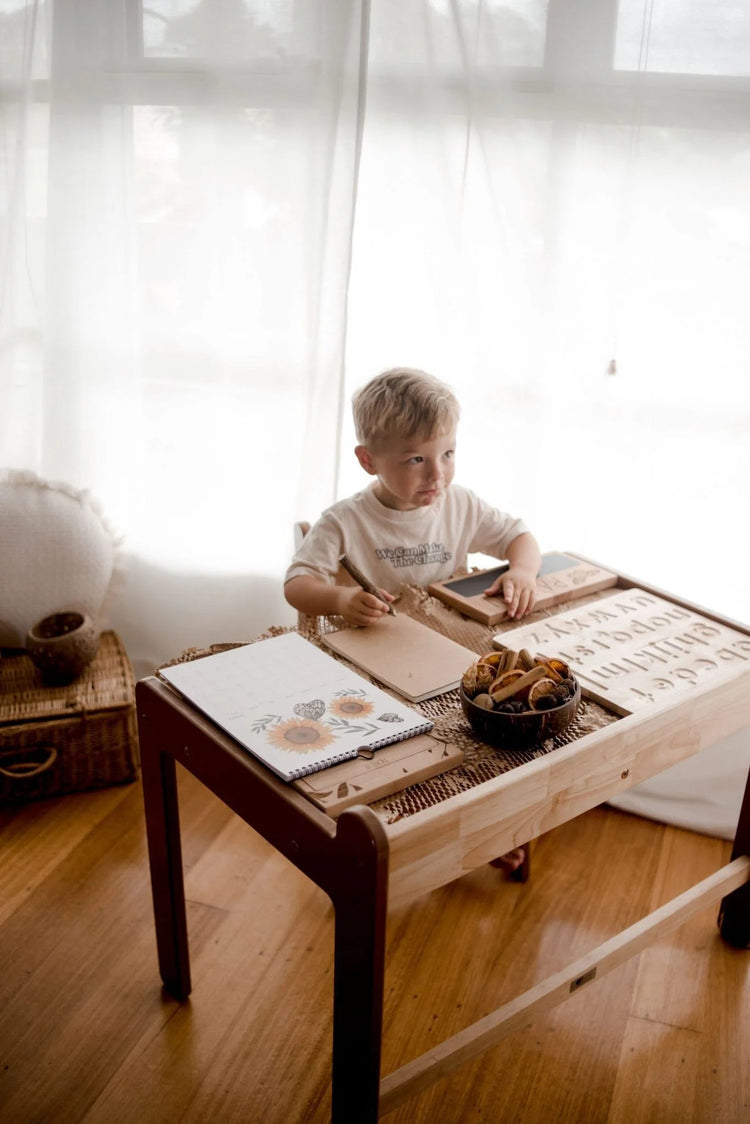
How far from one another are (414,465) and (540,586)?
1.05 feet

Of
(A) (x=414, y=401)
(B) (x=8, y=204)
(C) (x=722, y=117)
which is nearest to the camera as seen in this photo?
(A) (x=414, y=401)

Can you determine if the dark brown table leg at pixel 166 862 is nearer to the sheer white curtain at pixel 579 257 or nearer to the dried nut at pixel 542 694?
the dried nut at pixel 542 694

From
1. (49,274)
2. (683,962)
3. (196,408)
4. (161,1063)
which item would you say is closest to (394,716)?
(161,1063)

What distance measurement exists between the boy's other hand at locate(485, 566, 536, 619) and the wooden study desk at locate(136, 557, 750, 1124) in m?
0.06

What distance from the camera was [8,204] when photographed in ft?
7.52

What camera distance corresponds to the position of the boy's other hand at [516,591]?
1.67 m

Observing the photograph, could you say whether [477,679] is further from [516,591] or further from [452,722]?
[516,591]

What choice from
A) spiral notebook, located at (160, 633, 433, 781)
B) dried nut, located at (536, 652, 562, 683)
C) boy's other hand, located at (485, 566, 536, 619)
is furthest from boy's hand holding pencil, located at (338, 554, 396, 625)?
dried nut, located at (536, 652, 562, 683)

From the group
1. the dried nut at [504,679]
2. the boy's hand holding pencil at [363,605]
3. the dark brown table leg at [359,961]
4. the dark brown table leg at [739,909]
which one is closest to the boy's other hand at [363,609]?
the boy's hand holding pencil at [363,605]

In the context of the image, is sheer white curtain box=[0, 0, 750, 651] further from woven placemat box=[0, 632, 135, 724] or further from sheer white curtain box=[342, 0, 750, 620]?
woven placemat box=[0, 632, 135, 724]

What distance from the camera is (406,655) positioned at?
1.49m

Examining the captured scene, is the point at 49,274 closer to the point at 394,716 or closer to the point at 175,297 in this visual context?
the point at 175,297

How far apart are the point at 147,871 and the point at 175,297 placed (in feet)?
4.33

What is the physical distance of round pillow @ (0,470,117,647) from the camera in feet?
7.48
